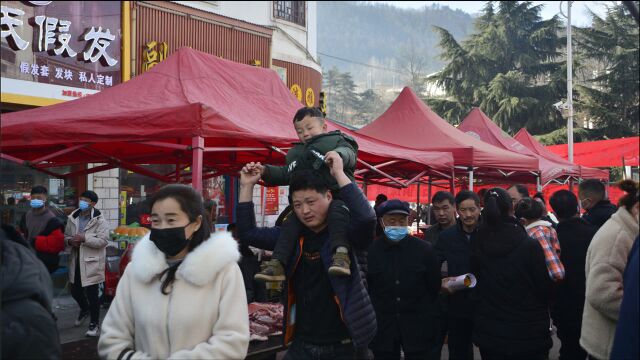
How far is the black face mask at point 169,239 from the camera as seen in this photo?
2.51 m

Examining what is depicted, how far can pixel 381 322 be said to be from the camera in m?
4.25

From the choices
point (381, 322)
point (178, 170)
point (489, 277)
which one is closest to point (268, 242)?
point (381, 322)

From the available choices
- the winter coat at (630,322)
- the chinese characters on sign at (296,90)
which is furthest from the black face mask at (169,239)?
the chinese characters on sign at (296,90)

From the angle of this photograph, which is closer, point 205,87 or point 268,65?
point 205,87

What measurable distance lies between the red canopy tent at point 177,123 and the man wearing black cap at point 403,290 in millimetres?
1881

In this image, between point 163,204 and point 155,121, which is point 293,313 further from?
point 155,121

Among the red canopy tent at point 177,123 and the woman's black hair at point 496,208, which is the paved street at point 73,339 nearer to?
the red canopy tent at point 177,123

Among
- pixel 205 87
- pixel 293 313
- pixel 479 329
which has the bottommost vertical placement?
pixel 479 329

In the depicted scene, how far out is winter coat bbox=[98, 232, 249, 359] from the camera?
239 cm

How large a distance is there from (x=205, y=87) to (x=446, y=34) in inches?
1108

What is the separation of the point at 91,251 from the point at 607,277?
20.7 ft

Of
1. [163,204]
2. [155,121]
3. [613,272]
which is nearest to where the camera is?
[163,204]

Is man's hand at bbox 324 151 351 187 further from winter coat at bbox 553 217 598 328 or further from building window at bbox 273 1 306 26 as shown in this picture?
building window at bbox 273 1 306 26

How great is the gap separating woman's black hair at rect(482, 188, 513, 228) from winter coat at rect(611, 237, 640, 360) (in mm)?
1890
